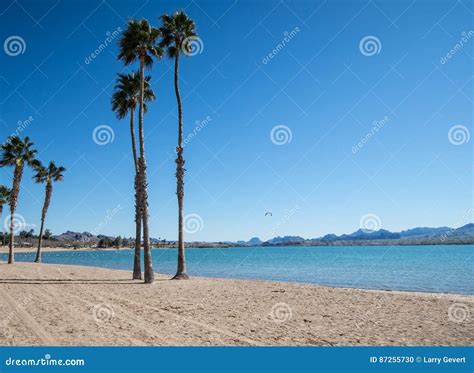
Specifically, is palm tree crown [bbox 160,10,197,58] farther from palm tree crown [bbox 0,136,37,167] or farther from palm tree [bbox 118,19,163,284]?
palm tree crown [bbox 0,136,37,167]

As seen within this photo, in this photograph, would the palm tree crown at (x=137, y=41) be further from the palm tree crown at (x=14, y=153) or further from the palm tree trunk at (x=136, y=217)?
the palm tree crown at (x=14, y=153)

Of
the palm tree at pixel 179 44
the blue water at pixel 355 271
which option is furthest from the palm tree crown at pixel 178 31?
the blue water at pixel 355 271

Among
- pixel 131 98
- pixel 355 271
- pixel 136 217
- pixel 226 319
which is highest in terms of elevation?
pixel 131 98

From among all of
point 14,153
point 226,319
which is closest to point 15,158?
point 14,153

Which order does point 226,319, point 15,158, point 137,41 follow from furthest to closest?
point 15,158 → point 137,41 → point 226,319

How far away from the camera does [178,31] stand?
948 inches

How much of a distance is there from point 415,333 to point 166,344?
6377 millimetres

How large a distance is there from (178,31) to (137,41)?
9.76 ft

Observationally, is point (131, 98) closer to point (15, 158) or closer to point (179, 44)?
point (179, 44)

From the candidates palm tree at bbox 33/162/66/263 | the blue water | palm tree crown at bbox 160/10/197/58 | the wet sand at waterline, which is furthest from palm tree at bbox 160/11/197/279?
palm tree at bbox 33/162/66/263

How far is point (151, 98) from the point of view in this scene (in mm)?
26844

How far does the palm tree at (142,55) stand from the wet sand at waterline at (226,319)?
535 centimetres

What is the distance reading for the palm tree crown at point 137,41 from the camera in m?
22.6

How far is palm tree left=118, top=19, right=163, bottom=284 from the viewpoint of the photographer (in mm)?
22078
